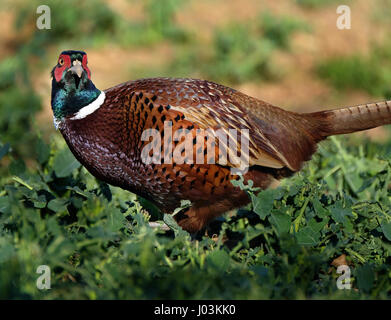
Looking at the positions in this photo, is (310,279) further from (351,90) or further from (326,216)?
(351,90)

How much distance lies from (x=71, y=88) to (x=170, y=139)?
672mm

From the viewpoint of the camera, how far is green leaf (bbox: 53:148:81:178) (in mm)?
3951

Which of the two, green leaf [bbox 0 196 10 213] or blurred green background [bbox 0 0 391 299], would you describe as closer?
green leaf [bbox 0 196 10 213]

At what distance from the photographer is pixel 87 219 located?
9.77 feet

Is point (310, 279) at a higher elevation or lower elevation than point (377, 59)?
lower

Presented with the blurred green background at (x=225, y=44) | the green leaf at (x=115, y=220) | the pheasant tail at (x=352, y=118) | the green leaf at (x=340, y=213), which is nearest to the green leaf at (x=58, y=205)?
the green leaf at (x=115, y=220)

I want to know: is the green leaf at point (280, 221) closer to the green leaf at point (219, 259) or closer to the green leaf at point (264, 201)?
the green leaf at point (264, 201)

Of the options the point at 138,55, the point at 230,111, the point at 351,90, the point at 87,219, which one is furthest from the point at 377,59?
the point at 87,219

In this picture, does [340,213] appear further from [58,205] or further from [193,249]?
[58,205]

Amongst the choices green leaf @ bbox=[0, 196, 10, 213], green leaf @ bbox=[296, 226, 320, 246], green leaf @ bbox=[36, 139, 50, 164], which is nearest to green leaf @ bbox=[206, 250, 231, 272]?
green leaf @ bbox=[296, 226, 320, 246]

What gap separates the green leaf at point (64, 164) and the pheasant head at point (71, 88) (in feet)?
1.44

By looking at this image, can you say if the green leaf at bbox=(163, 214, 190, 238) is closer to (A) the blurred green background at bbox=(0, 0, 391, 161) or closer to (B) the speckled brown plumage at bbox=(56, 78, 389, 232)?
(B) the speckled brown plumage at bbox=(56, 78, 389, 232)

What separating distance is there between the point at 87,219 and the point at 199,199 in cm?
77
